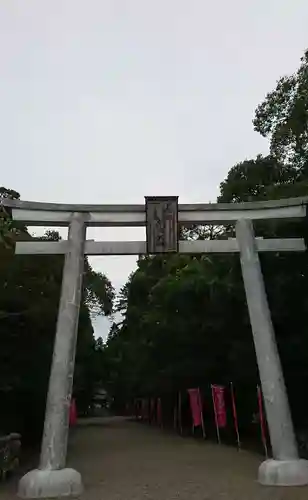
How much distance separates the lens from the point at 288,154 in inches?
587

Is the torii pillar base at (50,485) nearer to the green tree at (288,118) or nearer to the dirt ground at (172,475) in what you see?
the dirt ground at (172,475)

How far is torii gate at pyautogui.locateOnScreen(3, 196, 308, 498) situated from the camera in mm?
9945

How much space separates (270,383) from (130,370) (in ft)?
85.9

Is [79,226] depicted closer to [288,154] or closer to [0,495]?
[0,495]

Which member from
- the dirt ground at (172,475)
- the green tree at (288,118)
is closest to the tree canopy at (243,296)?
the green tree at (288,118)

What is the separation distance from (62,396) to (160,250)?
3014mm

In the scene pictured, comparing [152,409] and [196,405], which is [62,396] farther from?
[152,409]

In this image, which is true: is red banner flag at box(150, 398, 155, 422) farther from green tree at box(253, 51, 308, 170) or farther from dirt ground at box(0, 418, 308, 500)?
green tree at box(253, 51, 308, 170)

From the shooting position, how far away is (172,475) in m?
11.1

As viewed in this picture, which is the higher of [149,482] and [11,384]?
[11,384]

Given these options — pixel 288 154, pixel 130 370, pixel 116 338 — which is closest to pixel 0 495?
pixel 288 154

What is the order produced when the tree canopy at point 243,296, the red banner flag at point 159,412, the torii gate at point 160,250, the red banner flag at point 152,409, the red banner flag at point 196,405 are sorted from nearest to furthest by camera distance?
the torii gate at point 160,250 < the tree canopy at point 243,296 < the red banner flag at point 196,405 < the red banner flag at point 159,412 < the red banner flag at point 152,409

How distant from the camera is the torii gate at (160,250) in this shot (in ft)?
32.6

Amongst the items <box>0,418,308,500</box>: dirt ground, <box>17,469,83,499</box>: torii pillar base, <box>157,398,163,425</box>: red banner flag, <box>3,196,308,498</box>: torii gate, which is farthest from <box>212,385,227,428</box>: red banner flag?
<box>157,398,163,425</box>: red banner flag
